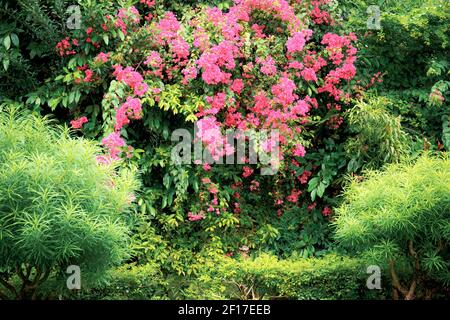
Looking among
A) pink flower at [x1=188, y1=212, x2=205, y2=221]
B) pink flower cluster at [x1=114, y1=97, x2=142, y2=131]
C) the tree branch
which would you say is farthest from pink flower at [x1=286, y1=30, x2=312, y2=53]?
the tree branch

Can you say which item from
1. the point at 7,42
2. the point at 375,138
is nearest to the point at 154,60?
the point at 7,42

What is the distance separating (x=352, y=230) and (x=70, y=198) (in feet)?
7.29

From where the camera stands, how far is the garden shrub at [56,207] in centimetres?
381

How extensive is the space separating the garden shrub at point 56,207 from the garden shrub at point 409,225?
187 cm

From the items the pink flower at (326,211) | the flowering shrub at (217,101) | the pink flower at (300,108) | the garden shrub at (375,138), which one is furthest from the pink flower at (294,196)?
the pink flower at (300,108)

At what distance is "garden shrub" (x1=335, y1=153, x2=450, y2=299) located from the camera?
4.49 metres

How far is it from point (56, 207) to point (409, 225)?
2.59m

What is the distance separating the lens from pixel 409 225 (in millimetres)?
4535

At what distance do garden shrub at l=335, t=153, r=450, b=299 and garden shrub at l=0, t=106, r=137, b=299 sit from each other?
6.14 ft

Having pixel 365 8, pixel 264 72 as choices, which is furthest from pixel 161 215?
pixel 365 8

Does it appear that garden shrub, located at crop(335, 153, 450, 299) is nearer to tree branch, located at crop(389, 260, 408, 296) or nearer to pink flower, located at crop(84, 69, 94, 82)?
tree branch, located at crop(389, 260, 408, 296)

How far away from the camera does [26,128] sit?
4398 millimetres

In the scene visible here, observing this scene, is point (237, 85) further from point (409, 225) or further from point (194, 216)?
point (409, 225)

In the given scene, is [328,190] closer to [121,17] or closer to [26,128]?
[121,17]
